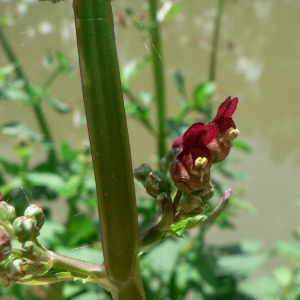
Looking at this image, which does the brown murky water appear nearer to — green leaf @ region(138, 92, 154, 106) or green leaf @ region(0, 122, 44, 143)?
green leaf @ region(138, 92, 154, 106)

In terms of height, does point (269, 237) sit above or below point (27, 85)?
below

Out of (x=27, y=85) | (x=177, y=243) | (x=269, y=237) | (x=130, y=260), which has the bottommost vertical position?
(x=269, y=237)

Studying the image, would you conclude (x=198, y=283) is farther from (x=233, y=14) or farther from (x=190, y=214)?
(x=233, y=14)

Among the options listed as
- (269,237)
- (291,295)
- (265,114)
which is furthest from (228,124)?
(265,114)

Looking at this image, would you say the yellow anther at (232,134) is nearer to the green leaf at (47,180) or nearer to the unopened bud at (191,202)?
the unopened bud at (191,202)

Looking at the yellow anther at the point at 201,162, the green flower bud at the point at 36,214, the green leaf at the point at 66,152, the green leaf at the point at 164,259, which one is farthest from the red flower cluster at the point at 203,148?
the green leaf at the point at 66,152

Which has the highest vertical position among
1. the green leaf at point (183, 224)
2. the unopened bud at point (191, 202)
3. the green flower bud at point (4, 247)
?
the green flower bud at point (4, 247)

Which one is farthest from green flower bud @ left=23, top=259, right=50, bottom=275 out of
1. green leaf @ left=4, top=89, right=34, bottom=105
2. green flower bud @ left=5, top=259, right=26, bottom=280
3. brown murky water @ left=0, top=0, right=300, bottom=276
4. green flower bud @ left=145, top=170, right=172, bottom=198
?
brown murky water @ left=0, top=0, right=300, bottom=276
